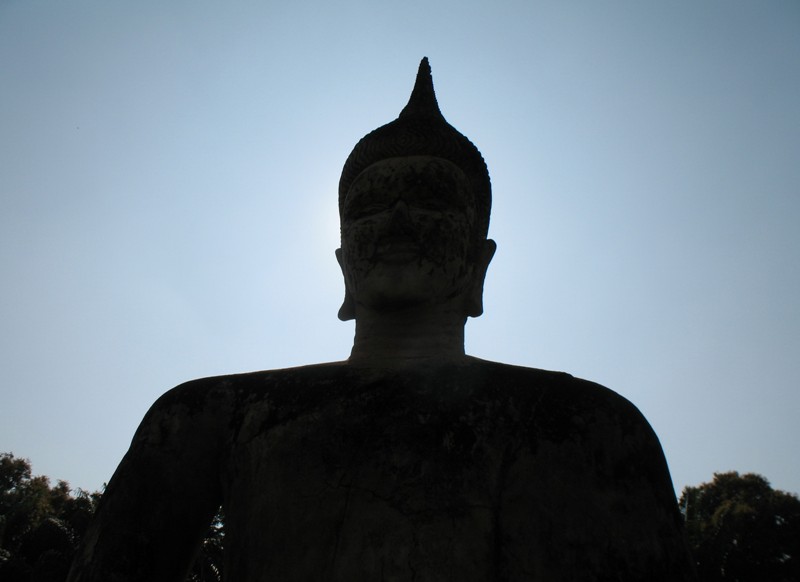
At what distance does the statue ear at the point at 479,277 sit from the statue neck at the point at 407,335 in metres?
0.22

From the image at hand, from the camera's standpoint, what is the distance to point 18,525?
26547 millimetres

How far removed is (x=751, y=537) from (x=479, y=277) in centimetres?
2746

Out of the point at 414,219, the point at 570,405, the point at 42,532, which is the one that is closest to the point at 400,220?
the point at 414,219

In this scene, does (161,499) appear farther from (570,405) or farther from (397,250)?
(570,405)

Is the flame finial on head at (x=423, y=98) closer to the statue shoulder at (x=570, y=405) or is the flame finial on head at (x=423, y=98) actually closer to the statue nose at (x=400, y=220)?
the statue nose at (x=400, y=220)

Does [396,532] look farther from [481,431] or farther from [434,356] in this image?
[434,356]

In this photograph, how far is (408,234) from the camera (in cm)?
362

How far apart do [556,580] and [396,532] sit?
639 mm

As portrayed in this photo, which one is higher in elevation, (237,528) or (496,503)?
(496,503)

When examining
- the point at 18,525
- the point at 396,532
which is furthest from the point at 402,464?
the point at 18,525

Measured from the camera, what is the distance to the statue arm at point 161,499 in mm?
2838

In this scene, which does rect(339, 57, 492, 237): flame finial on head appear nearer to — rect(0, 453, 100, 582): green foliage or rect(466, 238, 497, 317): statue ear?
rect(466, 238, 497, 317): statue ear

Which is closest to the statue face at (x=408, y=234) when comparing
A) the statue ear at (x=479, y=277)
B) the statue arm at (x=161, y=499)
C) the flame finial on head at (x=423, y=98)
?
the statue ear at (x=479, y=277)

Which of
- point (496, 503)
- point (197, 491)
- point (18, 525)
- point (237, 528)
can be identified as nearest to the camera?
point (496, 503)
